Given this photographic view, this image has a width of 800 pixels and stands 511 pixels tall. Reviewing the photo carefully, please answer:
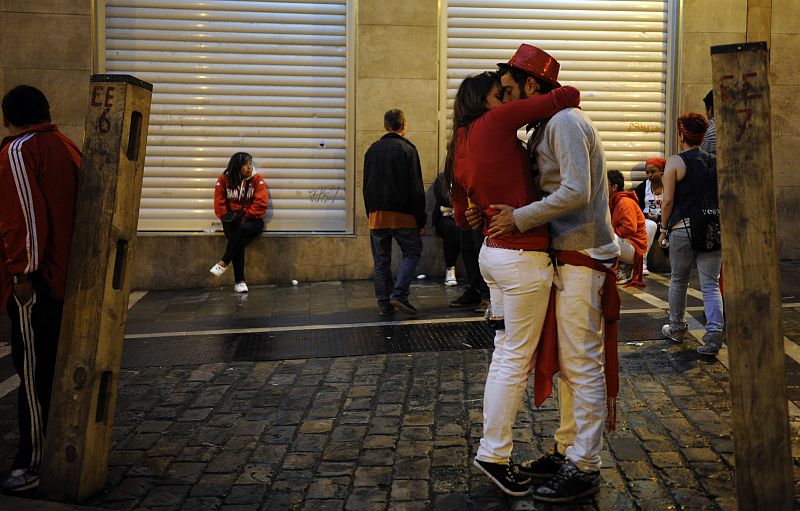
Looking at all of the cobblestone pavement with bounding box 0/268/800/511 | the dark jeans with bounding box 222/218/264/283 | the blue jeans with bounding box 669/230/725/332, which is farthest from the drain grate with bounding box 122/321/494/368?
the dark jeans with bounding box 222/218/264/283

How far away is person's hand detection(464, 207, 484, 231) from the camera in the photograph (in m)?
4.07

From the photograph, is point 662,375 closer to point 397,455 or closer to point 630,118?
point 397,455

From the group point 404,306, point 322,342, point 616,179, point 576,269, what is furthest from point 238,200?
point 576,269

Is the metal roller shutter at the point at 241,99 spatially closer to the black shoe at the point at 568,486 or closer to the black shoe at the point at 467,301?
the black shoe at the point at 467,301

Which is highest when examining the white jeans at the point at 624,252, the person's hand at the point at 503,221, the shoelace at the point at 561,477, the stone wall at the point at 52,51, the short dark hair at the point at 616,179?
the stone wall at the point at 52,51

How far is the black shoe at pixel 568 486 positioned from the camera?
152 inches

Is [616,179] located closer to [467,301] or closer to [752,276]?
[467,301]

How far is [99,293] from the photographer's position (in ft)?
13.0

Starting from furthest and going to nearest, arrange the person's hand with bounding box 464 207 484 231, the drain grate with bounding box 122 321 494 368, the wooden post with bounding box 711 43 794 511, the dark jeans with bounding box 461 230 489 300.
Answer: the dark jeans with bounding box 461 230 489 300, the drain grate with bounding box 122 321 494 368, the person's hand with bounding box 464 207 484 231, the wooden post with bounding box 711 43 794 511

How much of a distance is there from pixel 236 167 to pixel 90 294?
648 centimetres

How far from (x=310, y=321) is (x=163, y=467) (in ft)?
12.6

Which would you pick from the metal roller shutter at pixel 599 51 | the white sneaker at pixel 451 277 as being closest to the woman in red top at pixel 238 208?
the white sneaker at pixel 451 277

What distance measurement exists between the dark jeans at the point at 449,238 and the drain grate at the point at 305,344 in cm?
260

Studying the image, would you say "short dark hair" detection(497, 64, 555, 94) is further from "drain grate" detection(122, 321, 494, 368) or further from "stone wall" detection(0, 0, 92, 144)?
"stone wall" detection(0, 0, 92, 144)
